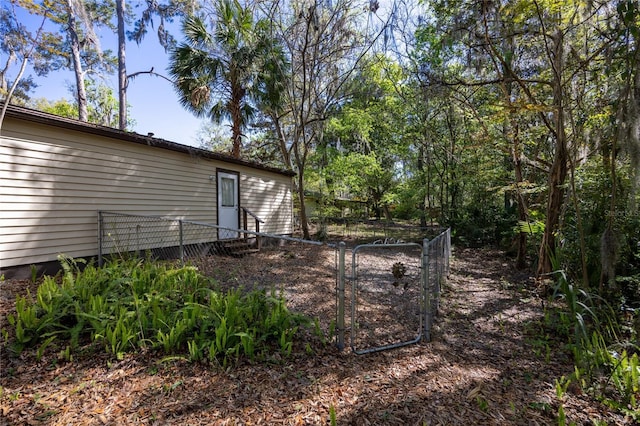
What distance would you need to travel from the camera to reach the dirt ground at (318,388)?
213cm

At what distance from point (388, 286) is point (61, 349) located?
469 centimetres

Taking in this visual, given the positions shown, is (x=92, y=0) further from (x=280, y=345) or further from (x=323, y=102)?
(x=280, y=345)

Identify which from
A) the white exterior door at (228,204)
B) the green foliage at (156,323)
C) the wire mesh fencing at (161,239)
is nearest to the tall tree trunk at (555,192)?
the green foliage at (156,323)

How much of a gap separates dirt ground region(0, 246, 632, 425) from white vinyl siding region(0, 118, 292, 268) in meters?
1.67

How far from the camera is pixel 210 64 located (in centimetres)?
980

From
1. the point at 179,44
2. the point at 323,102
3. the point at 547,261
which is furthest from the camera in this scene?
the point at 323,102

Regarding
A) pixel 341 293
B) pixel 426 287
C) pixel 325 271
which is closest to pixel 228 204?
pixel 325 271

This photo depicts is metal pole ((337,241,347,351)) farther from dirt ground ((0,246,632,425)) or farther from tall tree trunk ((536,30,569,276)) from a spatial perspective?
tall tree trunk ((536,30,569,276))

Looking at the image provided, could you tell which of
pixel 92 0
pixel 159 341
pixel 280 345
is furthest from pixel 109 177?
pixel 92 0

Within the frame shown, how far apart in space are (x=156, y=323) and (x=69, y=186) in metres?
3.90

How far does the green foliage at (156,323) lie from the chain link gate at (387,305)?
659 mm

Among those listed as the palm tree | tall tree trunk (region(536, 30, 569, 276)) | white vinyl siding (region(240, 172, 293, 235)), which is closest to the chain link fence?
white vinyl siding (region(240, 172, 293, 235))

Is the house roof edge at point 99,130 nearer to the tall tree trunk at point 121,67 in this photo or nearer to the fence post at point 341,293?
the fence post at point 341,293

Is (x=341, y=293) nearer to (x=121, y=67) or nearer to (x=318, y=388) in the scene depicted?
(x=318, y=388)
